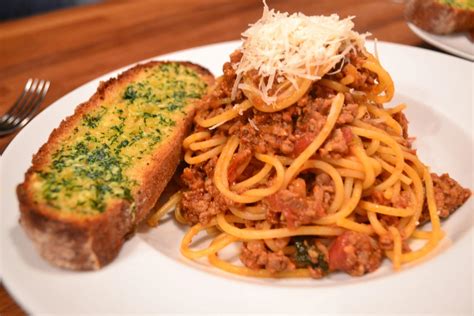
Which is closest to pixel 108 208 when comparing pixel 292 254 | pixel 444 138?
pixel 292 254

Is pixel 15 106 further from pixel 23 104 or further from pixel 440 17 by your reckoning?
pixel 440 17

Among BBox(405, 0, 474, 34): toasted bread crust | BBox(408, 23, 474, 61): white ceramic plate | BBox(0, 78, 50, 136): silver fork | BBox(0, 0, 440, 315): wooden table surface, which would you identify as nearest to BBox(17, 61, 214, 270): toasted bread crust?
BBox(0, 78, 50, 136): silver fork

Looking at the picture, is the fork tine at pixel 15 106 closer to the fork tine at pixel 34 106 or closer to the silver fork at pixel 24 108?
the silver fork at pixel 24 108

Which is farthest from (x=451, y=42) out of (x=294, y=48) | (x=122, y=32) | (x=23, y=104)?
(x=23, y=104)

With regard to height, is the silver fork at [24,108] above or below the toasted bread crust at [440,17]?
above

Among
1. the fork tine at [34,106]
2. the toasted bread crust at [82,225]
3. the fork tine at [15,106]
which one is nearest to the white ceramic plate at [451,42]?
the toasted bread crust at [82,225]

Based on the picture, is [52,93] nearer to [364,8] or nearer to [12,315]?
[12,315]
